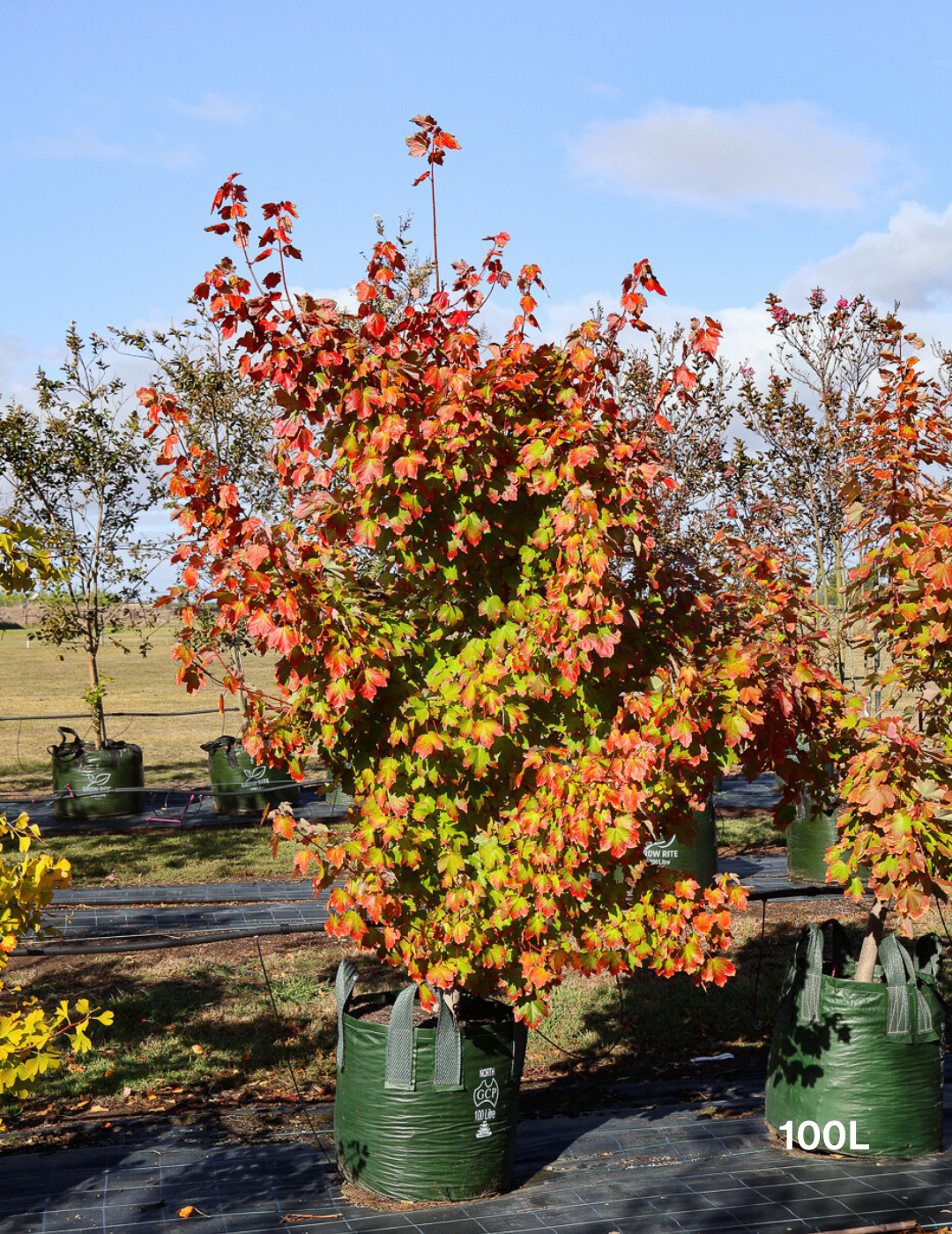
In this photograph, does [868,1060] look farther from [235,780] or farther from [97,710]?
[97,710]

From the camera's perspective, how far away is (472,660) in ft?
13.7

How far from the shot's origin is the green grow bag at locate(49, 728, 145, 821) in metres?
13.7

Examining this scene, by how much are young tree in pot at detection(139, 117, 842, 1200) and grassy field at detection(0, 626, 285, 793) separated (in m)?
8.39

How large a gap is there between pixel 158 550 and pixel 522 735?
37.9 feet

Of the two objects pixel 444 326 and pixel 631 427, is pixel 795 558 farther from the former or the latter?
pixel 444 326

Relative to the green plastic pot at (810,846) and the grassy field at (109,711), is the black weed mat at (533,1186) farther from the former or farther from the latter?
the grassy field at (109,711)

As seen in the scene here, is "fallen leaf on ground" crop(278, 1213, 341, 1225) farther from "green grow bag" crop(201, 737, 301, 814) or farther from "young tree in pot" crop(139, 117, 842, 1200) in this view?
"green grow bag" crop(201, 737, 301, 814)

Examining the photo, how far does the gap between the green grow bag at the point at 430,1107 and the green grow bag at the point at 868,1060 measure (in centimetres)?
141

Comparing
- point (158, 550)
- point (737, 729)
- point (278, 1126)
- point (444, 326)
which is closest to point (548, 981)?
point (737, 729)

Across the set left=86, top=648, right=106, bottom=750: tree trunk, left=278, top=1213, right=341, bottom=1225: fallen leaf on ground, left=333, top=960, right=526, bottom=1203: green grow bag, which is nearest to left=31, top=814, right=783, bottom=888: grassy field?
left=86, top=648, right=106, bottom=750: tree trunk

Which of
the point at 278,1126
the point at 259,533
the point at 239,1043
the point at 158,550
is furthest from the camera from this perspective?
the point at 158,550

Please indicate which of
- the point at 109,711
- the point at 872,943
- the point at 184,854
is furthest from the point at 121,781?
the point at 109,711

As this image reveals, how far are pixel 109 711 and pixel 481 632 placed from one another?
27.0 metres

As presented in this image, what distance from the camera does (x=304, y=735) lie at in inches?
179
